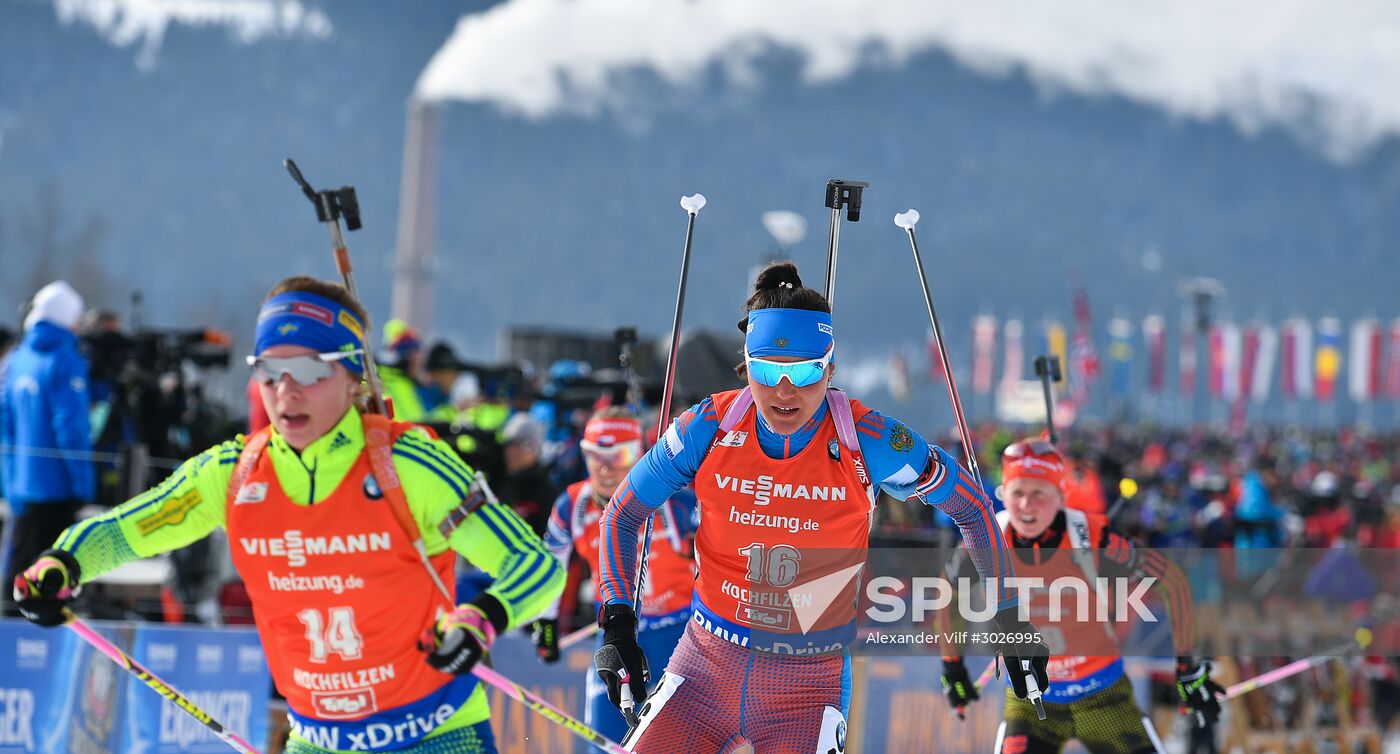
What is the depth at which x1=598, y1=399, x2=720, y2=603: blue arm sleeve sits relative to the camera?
4875 mm

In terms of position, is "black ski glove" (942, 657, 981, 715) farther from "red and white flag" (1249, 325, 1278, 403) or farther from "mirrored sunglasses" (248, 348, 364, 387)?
"red and white flag" (1249, 325, 1278, 403)

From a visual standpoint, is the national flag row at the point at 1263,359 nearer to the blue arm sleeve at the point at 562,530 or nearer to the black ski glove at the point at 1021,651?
the blue arm sleeve at the point at 562,530

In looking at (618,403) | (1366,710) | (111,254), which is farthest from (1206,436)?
(111,254)

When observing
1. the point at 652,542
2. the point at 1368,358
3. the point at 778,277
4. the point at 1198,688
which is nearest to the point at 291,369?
the point at 778,277

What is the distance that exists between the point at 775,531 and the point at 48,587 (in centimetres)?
226

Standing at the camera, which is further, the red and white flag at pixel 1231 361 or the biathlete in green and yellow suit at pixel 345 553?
the red and white flag at pixel 1231 361

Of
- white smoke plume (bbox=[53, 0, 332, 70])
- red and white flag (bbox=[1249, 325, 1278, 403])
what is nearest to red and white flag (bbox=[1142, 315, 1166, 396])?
red and white flag (bbox=[1249, 325, 1278, 403])

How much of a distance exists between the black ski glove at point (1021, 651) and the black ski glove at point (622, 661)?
4.38 ft

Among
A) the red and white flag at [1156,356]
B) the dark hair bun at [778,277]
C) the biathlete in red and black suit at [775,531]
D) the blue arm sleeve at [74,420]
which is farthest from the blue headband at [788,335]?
the red and white flag at [1156,356]

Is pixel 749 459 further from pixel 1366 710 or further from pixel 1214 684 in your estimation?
pixel 1366 710

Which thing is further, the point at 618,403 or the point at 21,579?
the point at 618,403

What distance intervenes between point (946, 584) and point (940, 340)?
1595 millimetres

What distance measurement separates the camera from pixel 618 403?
11.2 meters

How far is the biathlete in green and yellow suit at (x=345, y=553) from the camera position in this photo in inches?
156
